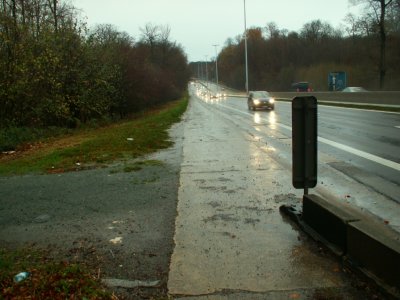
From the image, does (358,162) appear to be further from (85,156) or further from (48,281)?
(48,281)

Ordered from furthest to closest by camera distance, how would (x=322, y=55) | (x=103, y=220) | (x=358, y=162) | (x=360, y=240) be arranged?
(x=322, y=55) < (x=358, y=162) < (x=103, y=220) < (x=360, y=240)

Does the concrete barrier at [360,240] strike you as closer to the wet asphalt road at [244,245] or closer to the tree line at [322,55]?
the wet asphalt road at [244,245]

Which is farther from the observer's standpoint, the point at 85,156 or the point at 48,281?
the point at 85,156

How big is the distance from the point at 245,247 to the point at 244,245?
2.6 inches

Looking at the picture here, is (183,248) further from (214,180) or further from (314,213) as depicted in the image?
(214,180)

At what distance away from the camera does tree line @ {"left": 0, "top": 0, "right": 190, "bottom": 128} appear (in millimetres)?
18609

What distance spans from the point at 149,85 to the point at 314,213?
34.2 m

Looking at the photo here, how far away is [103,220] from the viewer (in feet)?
19.5

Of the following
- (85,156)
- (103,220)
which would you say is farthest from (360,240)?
(85,156)

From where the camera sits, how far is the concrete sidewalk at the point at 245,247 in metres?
3.88

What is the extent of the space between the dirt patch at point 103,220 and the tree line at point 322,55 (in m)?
52.1

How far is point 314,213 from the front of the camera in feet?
16.9

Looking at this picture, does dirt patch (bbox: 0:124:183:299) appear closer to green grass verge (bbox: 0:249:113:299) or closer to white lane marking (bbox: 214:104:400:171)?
green grass verge (bbox: 0:249:113:299)

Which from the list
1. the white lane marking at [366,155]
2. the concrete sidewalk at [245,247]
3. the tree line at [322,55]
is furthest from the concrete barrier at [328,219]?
the tree line at [322,55]
